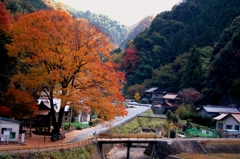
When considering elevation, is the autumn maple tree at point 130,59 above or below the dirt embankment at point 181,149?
above

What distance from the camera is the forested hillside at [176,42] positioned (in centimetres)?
6994

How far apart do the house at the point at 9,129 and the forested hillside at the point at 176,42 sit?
4490 centimetres

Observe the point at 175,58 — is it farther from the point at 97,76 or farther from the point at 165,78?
the point at 97,76

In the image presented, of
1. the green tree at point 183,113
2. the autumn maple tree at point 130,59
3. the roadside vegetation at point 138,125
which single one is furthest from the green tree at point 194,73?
the autumn maple tree at point 130,59

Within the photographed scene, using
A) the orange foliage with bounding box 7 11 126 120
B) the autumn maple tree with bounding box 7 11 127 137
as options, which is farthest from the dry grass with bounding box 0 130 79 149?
the orange foliage with bounding box 7 11 126 120

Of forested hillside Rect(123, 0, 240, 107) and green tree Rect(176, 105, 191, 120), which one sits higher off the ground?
forested hillside Rect(123, 0, 240, 107)

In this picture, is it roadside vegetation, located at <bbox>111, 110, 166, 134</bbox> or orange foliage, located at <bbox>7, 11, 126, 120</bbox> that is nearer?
orange foliage, located at <bbox>7, 11, 126, 120</bbox>

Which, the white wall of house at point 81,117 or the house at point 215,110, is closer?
the white wall of house at point 81,117

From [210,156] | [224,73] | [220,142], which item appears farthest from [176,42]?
[210,156]

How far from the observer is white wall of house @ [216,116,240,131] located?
3984 centimetres

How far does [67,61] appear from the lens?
77.8 feet

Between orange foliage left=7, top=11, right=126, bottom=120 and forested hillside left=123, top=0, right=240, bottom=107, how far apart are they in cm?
3861

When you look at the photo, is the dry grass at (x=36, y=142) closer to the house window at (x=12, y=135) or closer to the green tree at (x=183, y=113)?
the house window at (x=12, y=135)

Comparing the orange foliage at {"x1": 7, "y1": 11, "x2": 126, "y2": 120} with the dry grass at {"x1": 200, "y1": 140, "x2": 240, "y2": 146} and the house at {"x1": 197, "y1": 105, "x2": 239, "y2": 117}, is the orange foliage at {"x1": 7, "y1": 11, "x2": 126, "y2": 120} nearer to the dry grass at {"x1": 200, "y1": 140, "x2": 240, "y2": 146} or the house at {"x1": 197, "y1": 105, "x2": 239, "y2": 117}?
the dry grass at {"x1": 200, "y1": 140, "x2": 240, "y2": 146}
